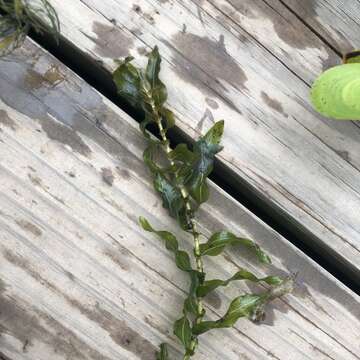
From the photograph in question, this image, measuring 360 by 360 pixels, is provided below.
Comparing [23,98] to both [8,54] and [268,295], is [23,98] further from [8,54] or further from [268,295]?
[268,295]

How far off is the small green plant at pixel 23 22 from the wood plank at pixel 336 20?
1.86 feet

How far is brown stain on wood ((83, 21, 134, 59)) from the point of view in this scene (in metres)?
1.37

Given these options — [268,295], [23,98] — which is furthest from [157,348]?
[23,98]

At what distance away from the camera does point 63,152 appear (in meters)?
1.38

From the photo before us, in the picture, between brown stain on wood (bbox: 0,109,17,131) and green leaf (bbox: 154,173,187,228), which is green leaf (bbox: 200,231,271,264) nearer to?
green leaf (bbox: 154,173,187,228)

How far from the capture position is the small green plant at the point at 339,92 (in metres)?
1.27

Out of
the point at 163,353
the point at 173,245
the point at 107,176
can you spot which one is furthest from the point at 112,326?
the point at 107,176

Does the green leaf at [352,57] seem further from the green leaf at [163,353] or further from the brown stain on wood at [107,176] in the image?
the green leaf at [163,353]

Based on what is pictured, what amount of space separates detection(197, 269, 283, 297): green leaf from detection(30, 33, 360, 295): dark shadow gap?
14cm

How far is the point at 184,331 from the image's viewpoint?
1372 millimetres

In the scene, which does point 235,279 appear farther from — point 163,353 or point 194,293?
point 163,353

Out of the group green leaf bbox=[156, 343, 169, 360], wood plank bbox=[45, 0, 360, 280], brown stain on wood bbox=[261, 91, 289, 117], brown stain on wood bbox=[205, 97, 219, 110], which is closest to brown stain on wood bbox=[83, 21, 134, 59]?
wood plank bbox=[45, 0, 360, 280]

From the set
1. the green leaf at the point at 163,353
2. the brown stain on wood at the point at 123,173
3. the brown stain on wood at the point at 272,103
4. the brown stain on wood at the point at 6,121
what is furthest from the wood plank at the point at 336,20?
the green leaf at the point at 163,353

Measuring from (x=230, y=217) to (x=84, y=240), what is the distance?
34cm
